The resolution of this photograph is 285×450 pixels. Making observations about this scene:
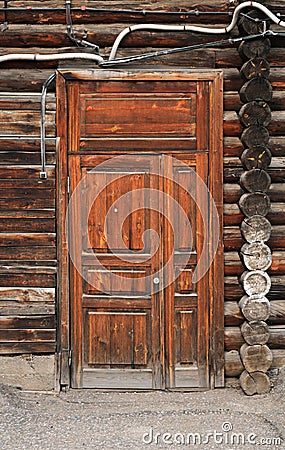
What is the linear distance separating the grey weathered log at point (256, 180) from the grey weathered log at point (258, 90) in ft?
2.17

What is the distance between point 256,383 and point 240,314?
25.4 inches

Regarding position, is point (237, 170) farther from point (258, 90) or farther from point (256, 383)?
point (256, 383)

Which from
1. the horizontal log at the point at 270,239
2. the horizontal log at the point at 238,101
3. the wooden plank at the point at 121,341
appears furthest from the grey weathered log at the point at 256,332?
the horizontal log at the point at 238,101

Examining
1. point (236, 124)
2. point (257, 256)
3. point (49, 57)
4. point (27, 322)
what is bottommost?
point (27, 322)

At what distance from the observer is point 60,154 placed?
21.8ft

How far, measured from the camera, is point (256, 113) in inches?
253

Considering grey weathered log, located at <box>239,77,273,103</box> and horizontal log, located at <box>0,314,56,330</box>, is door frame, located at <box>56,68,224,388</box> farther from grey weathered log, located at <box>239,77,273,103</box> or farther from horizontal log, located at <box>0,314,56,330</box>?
grey weathered log, located at <box>239,77,273,103</box>

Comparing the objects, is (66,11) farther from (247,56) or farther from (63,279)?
(63,279)

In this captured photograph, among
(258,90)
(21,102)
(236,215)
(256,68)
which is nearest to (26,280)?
(21,102)

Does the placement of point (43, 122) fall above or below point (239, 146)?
above

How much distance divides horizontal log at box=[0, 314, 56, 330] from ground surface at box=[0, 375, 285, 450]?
0.61 m

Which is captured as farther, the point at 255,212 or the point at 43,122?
the point at 43,122

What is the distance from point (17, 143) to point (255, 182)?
2238 millimetres

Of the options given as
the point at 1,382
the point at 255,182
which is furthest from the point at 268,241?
the point at 1,382
